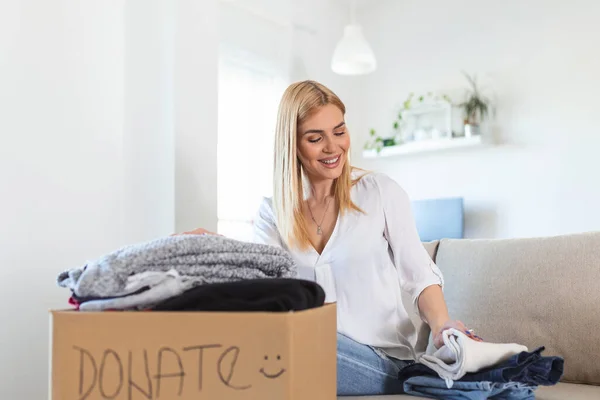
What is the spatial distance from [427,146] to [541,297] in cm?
255

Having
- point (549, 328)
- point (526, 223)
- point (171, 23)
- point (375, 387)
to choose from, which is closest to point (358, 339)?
point (375, 387)

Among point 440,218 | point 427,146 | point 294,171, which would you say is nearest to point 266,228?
point 294,171

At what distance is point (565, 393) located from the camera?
1183 millimetres

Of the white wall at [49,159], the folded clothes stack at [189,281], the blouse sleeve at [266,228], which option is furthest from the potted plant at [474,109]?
the folded clothes stack at [189,281]

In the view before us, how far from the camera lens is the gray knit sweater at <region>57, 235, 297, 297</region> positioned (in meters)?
0.70

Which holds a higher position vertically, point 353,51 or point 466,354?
point 353,51

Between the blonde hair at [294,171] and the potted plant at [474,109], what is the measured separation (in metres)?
2.44

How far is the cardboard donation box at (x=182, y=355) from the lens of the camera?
605mm

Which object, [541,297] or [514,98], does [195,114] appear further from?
[514,98]

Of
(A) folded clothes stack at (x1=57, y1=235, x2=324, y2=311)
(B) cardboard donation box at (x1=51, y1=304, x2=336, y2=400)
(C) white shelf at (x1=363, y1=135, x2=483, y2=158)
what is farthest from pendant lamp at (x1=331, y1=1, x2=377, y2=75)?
(B) cardboard donation box at (x1=51, y1=304, x2=336, y2=400)

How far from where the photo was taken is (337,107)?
1.39 m

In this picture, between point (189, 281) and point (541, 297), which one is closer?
point (189, 281)

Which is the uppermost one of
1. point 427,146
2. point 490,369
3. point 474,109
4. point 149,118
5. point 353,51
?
point 353,51

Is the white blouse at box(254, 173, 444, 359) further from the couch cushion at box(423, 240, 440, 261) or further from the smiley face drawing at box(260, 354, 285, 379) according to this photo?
the smiley face drawing at box(260, 354, 285, 379)
